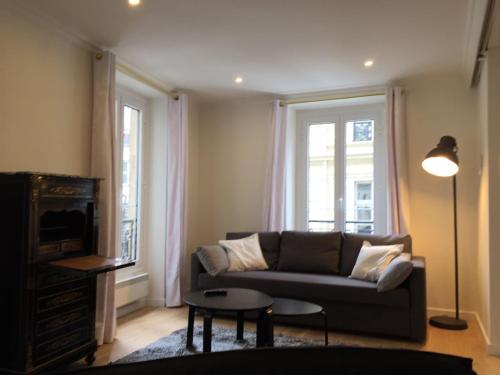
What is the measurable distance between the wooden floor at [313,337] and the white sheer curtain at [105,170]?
8.7 inches

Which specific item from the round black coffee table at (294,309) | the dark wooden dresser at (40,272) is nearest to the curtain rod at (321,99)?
the round black coffee table at (294,309)

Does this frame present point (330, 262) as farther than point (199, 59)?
Yes

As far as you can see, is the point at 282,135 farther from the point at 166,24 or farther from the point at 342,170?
the point at 166,24

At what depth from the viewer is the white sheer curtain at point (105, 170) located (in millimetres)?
3314

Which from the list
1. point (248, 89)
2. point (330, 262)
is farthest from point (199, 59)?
point (330, 262)

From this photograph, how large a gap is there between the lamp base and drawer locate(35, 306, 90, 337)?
310cm

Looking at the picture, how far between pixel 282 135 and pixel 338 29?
181cm

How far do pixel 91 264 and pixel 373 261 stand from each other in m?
2.52

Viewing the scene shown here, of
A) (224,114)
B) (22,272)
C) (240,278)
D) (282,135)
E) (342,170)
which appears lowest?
(240,278)

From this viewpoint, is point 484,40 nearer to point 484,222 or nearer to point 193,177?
point 484,222

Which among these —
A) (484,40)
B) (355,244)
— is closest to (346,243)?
(355,244)

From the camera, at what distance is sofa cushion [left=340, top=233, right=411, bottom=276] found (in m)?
4.02

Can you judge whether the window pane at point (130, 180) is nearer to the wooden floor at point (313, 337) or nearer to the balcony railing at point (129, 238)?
the balcony railing at point (129, 238)

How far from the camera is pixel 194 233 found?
5145mm
